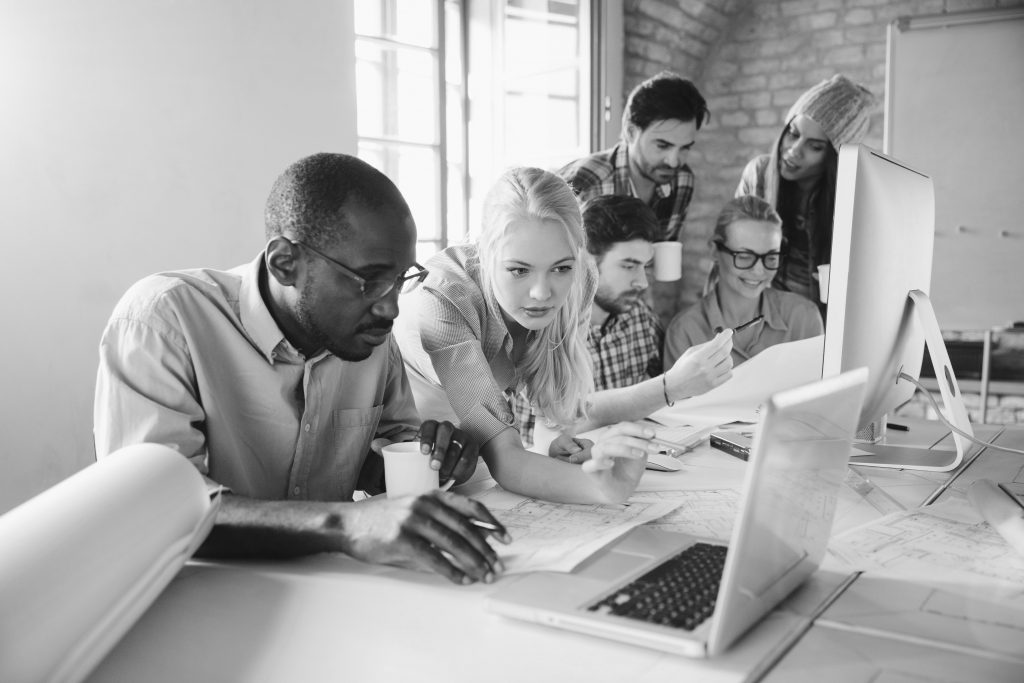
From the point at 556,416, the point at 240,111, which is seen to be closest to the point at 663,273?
the point at 556,416

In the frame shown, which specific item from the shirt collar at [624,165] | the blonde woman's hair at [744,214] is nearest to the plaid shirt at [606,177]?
the shirt collar at [624,165]

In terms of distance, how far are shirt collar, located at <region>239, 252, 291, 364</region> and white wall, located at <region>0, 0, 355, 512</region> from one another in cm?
123

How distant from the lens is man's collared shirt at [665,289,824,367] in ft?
8.47

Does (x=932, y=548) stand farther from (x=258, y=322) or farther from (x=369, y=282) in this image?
(x=258, y=322)

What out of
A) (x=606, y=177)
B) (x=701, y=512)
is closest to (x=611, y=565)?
(x=701, y=512)

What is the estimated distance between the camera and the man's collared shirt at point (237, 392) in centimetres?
113

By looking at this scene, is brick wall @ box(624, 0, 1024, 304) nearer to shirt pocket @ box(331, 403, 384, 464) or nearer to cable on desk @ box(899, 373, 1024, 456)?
cable on desk @ box(899, 373, 1024, 456)

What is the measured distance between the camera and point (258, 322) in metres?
1.27

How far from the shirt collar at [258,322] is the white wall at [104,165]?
4.04 ft

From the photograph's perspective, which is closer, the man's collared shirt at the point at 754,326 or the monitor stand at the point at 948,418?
the monitor stand at the point at 948,418

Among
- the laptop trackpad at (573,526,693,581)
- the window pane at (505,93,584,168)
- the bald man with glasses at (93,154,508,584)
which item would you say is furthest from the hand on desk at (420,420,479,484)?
the window pane at (505,93,584,168)

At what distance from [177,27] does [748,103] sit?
10.1 ft

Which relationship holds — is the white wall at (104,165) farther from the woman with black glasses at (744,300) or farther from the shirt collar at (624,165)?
the woman with black glasses at (744,300)

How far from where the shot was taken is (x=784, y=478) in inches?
29.3
